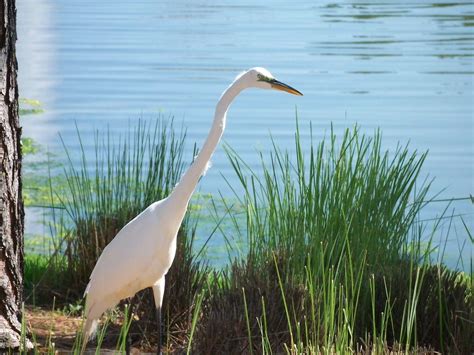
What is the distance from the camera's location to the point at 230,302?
398cm

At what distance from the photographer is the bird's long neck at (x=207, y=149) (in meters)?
3.76

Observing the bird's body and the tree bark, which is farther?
the bird's body

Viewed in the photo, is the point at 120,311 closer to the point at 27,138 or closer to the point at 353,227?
the point at 353,227

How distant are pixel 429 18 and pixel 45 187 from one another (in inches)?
669

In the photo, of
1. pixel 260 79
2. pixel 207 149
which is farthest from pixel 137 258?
pixel 260 79

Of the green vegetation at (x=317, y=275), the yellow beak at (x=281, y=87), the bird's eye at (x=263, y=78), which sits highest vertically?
the bird's eye at (x=263, y=78)

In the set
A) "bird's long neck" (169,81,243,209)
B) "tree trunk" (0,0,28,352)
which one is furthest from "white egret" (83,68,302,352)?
"tree trunk" (0,0,28,352)

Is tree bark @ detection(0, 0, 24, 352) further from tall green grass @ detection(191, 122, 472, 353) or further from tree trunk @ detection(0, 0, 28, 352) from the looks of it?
tall green grass @ detection(191, 122, 472, 353)

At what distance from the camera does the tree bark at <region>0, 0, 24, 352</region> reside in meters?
3.76

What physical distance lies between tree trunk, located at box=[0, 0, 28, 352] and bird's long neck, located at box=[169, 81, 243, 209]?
1.96ft

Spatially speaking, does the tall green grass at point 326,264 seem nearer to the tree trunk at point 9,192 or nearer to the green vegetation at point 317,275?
the green vegetation at point 317,275

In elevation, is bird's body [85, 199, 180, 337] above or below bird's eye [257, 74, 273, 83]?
below

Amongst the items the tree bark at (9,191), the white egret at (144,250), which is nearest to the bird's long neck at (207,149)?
the white egret at (144,250)

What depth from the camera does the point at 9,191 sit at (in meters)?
3.80
